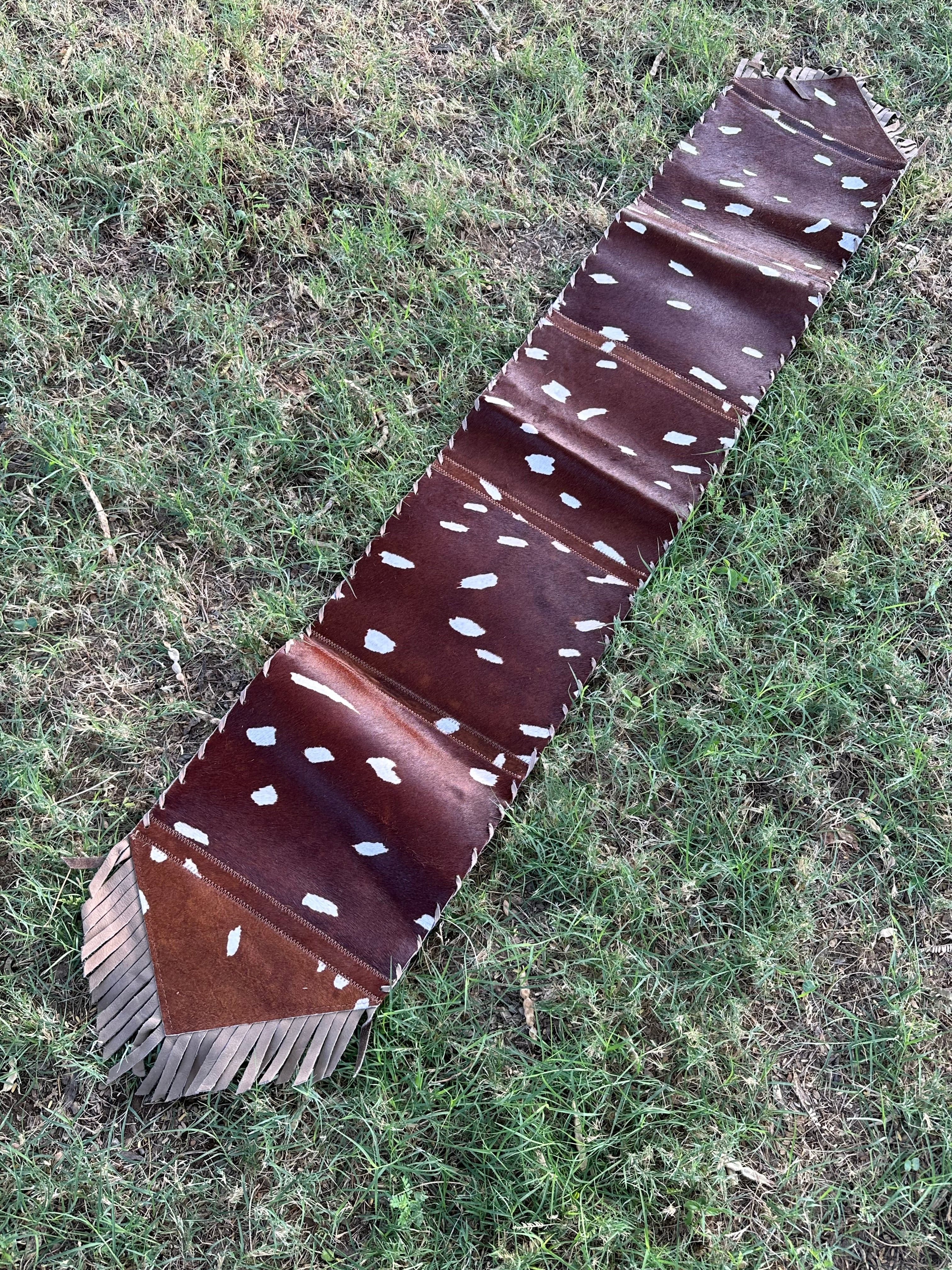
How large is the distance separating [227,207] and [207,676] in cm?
122

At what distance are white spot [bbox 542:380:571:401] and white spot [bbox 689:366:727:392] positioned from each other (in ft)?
0.97

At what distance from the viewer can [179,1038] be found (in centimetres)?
154

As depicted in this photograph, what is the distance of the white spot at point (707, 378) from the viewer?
2.19 m

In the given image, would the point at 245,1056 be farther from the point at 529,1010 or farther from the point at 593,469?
the point at 593,469

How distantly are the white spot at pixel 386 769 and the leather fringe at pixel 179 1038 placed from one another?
1.28 ft

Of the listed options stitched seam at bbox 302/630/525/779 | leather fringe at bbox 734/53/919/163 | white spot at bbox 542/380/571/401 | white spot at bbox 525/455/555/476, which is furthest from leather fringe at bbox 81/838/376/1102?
leather fringe at bbox 734/53/919/163

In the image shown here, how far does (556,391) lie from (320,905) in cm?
123

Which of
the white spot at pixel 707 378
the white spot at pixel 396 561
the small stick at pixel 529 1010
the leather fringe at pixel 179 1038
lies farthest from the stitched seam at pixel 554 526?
the leather fringe at pixel 179 1038

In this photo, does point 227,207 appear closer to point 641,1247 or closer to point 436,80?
point 436,80

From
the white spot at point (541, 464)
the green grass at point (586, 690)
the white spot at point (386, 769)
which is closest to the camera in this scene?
the green grass at point (586, 690)

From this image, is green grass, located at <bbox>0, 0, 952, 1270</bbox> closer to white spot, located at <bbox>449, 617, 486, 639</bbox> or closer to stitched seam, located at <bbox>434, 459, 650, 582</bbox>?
stitched seam, located at <bbox>434, 459, 650, 582</bbox>

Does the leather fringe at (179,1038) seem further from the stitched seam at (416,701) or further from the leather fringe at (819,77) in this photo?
the leather fringe at (819,77)

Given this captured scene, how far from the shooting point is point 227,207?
235 centimetres

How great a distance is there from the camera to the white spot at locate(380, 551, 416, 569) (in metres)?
1.96
